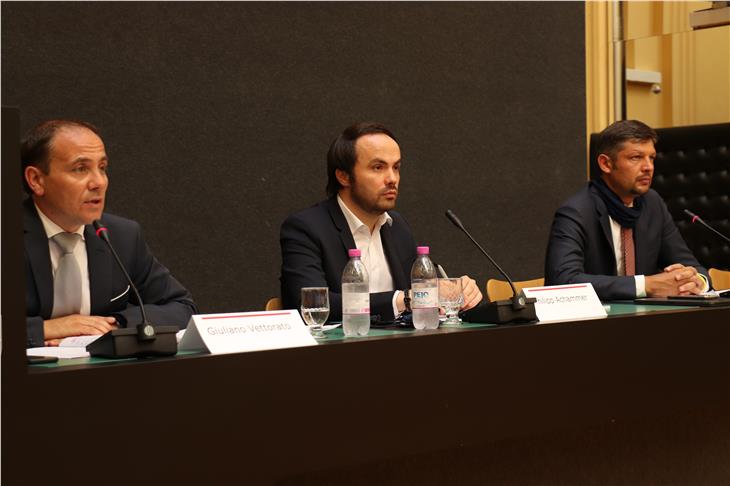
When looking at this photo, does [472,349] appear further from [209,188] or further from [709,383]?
[209,188]

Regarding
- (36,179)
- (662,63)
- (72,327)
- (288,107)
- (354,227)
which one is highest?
(662,63)

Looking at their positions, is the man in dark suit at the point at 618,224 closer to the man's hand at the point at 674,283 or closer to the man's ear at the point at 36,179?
the man's hand at the point at 674,283

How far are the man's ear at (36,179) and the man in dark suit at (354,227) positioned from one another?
784 millimetres

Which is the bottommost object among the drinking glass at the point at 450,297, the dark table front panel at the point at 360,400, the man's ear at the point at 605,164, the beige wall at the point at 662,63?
the dark table front panel at the point at 360,400

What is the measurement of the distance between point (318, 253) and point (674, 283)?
1.18 metres

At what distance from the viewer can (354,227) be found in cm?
312

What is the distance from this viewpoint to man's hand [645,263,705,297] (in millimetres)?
3053

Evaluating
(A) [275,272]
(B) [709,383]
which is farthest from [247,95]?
(B) [709,383]

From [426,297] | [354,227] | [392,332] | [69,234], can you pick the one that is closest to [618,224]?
[354,227]

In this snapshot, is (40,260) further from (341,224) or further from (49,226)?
(341,224)

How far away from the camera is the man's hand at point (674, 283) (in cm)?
305

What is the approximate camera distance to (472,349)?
198 cm

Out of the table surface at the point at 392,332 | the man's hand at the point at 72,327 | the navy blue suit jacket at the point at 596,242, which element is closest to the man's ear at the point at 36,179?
the man's hand at the point at 72,327

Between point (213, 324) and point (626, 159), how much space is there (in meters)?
2.29
